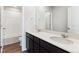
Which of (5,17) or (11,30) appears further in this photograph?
(11,30)

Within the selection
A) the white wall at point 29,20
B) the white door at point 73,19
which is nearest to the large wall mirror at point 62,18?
the white door at point 73,19

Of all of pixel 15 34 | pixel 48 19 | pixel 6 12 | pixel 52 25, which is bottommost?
pixel 15 34

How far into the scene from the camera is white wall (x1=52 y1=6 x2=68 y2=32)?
171 cm

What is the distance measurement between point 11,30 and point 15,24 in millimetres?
162

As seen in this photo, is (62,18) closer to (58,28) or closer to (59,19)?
(59,19)

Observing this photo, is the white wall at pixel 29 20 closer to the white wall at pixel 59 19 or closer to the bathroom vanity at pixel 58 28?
the bathroom vanity at pixel 58 28

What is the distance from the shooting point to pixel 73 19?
5.21 feet

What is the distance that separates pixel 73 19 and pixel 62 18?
0.23 meters

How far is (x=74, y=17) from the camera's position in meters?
1.58

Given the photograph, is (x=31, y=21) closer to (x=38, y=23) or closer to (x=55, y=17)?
(x=38, y=23)

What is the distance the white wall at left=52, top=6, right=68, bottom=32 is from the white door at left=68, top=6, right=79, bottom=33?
87mm

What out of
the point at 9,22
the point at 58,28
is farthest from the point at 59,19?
the point at 9,22
